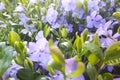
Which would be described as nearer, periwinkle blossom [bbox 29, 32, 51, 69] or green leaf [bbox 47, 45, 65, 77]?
green leaf [bbox 47, 45, 65, 77]

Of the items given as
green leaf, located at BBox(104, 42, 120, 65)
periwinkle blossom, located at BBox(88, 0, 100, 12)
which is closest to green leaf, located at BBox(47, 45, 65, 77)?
green leaf, located at BBox(104, 42, 120, 65)

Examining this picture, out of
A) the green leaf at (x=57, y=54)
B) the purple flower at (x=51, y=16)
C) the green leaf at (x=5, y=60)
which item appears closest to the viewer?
the green leaf at (x=57, y=54)

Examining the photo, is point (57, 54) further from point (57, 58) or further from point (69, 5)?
point (69, 5)

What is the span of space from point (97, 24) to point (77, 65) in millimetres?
575

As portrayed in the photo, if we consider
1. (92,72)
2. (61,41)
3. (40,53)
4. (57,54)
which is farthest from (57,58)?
(61,41)

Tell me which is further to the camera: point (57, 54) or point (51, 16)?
point (51, 16)

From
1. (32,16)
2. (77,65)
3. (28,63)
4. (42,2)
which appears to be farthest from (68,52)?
(42,2)

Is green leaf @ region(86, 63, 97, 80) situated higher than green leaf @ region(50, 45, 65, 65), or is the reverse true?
green leaf @ region(50, 45, 65, 65)

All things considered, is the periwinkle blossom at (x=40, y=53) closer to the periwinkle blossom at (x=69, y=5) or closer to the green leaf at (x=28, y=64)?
the green leaf at (x=28, y=64)

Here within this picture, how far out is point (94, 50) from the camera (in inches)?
23.9

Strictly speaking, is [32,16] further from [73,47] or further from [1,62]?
[1,62]

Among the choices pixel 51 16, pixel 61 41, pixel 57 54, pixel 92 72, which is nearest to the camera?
pixel 57 54

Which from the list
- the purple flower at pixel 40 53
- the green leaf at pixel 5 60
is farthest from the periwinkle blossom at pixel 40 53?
the green leaf at pixel 5 60

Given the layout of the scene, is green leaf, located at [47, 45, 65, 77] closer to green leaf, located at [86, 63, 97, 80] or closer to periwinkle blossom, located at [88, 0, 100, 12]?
green leaf, located at [86, 63, 97, 80]
